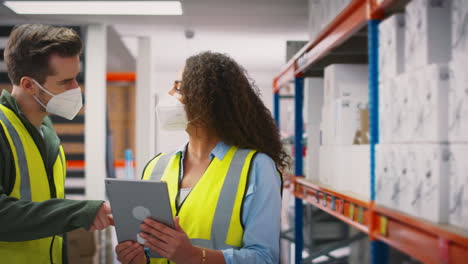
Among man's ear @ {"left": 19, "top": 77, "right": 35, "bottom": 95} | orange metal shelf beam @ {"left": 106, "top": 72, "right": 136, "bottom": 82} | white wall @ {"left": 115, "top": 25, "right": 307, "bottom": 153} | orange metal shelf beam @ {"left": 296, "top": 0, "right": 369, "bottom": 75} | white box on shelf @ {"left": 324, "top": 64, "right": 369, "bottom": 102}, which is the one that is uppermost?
white wall @ {"left": 115, "top": 25, "right": 307, "bottom": 153}

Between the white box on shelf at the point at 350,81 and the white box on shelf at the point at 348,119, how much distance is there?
0.28ft

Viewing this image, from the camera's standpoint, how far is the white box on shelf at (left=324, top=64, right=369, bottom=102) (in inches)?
112

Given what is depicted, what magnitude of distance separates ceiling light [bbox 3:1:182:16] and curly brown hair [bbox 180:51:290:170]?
318 cm

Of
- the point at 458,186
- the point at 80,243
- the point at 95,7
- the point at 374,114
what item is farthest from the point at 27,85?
the point at 95,7

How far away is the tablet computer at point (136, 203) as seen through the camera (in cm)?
148

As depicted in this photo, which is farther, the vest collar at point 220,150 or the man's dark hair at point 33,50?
the man's dark hair at point 33,50

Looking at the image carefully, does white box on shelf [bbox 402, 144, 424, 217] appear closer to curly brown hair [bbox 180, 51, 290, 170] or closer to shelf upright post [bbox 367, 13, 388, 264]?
shelf upright post [bbox 367, 13, 388, 264]

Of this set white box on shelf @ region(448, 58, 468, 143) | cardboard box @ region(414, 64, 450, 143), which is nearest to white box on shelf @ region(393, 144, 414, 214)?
cardboard box @ region(414, 64, 450, 143)

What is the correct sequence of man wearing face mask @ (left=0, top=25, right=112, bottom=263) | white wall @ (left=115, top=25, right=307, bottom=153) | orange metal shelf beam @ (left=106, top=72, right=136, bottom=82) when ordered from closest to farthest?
man wearing face mask @ (left=0, top=25, right=112, bottom=263)
white wall @ (left=115, top=25, right=307, bottom=153)
orange metal shelf beam @ (left=106, top=72, right=136, bottom=82)

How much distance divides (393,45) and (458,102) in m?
0.48

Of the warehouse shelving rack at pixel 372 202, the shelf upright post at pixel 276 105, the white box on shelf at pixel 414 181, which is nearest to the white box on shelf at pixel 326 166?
the warehouse shelving rack at pixel 372 202

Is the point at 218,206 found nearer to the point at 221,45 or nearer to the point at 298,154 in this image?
the point at 298,154

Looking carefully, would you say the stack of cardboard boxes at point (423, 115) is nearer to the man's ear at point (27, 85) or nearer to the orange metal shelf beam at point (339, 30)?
the orange metal shelf beam at point (339, 30)

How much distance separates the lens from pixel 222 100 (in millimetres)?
1843
